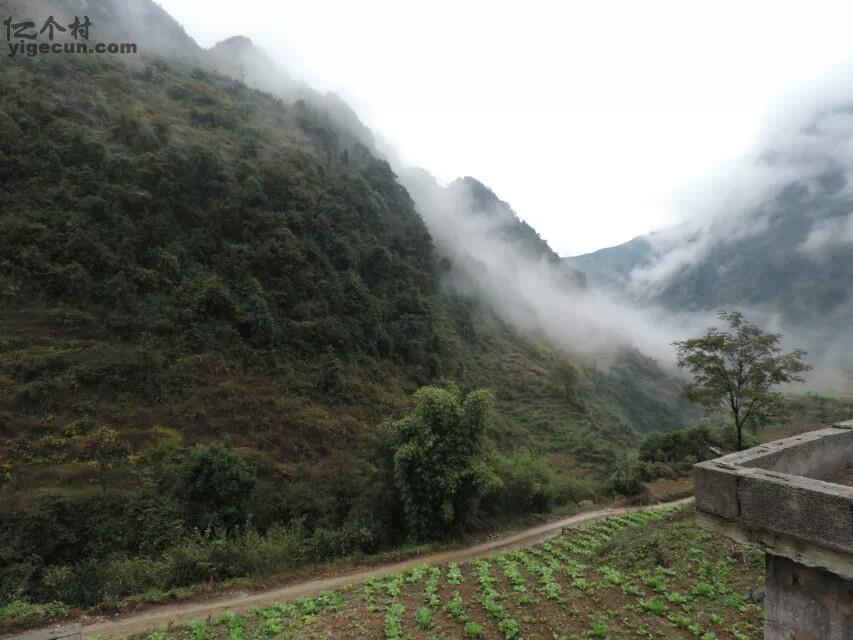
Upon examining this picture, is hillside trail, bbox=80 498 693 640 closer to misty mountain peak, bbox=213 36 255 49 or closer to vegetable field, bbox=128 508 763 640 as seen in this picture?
vegetable field, bbox=128 508 763 640

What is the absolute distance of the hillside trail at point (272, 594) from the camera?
12.0 meters

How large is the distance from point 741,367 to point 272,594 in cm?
2131

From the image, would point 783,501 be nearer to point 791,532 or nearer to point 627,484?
point 791,532

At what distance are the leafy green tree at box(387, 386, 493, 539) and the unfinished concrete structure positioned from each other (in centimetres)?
1566

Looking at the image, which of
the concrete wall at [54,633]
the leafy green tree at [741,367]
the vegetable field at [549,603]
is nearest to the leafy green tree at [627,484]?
the leafy green tree at [741,367]

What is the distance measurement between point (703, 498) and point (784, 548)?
2.22 ft

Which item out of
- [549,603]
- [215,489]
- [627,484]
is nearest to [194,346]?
[215,489]

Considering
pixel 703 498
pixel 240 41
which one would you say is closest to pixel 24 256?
pixel 703 498

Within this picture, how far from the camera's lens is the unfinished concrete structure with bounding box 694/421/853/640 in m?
3.57

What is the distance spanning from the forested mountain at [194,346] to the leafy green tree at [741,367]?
34.3ft
